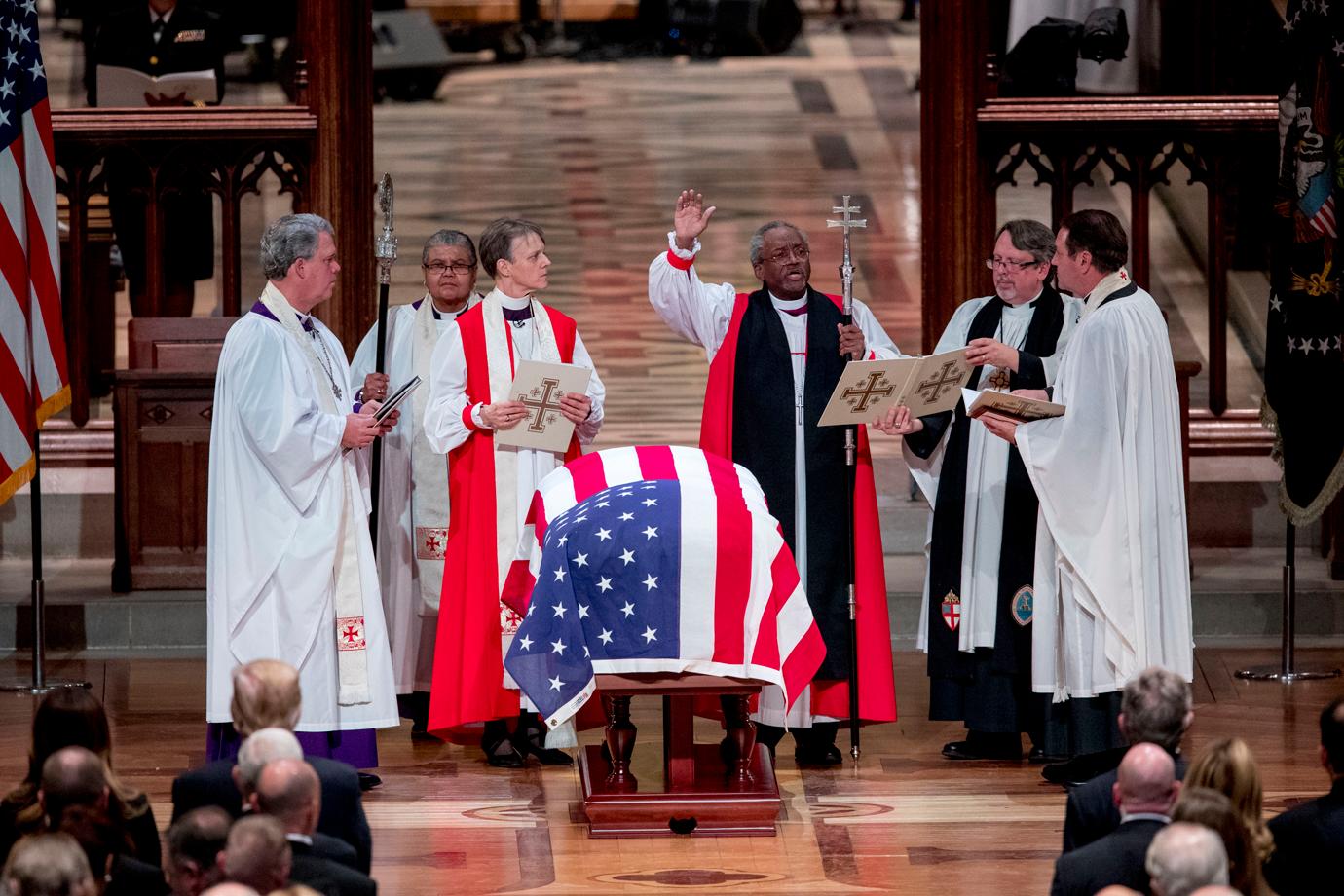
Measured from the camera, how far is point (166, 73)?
10.9m

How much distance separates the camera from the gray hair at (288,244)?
286 inches

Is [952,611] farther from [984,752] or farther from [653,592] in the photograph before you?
[653,592]

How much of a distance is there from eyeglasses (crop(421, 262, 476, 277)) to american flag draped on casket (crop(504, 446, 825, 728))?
5.09 feet

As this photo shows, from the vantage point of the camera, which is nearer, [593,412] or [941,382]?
[941,382]

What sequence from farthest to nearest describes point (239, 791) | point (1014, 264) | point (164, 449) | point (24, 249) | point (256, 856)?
point (164, 449) → point (24, 249) → point (1014, 264) → point (239, 791) → point (256, 856)

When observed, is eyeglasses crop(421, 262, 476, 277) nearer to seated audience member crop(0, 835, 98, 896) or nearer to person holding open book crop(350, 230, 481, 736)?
person holding open book crop(350, 230, 481, 736)

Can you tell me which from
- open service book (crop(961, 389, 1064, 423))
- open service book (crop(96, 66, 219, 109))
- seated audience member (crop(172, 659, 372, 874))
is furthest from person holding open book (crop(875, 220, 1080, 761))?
open service book (crop(96, 66, 219, 109))

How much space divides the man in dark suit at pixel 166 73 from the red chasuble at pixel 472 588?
3.24 metres

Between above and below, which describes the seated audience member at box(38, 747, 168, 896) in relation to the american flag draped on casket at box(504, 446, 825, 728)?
below

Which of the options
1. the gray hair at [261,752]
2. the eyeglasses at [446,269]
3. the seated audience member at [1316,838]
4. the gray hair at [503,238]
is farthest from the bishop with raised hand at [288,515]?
the seated audience member at [1316,838]

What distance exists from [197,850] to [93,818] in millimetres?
483

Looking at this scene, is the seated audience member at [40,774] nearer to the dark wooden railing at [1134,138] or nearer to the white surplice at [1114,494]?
the white surplice at [1114,494]

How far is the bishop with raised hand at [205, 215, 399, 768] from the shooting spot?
7211 mm

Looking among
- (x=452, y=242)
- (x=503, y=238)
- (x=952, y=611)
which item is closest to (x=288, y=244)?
(x=503, y=238)
